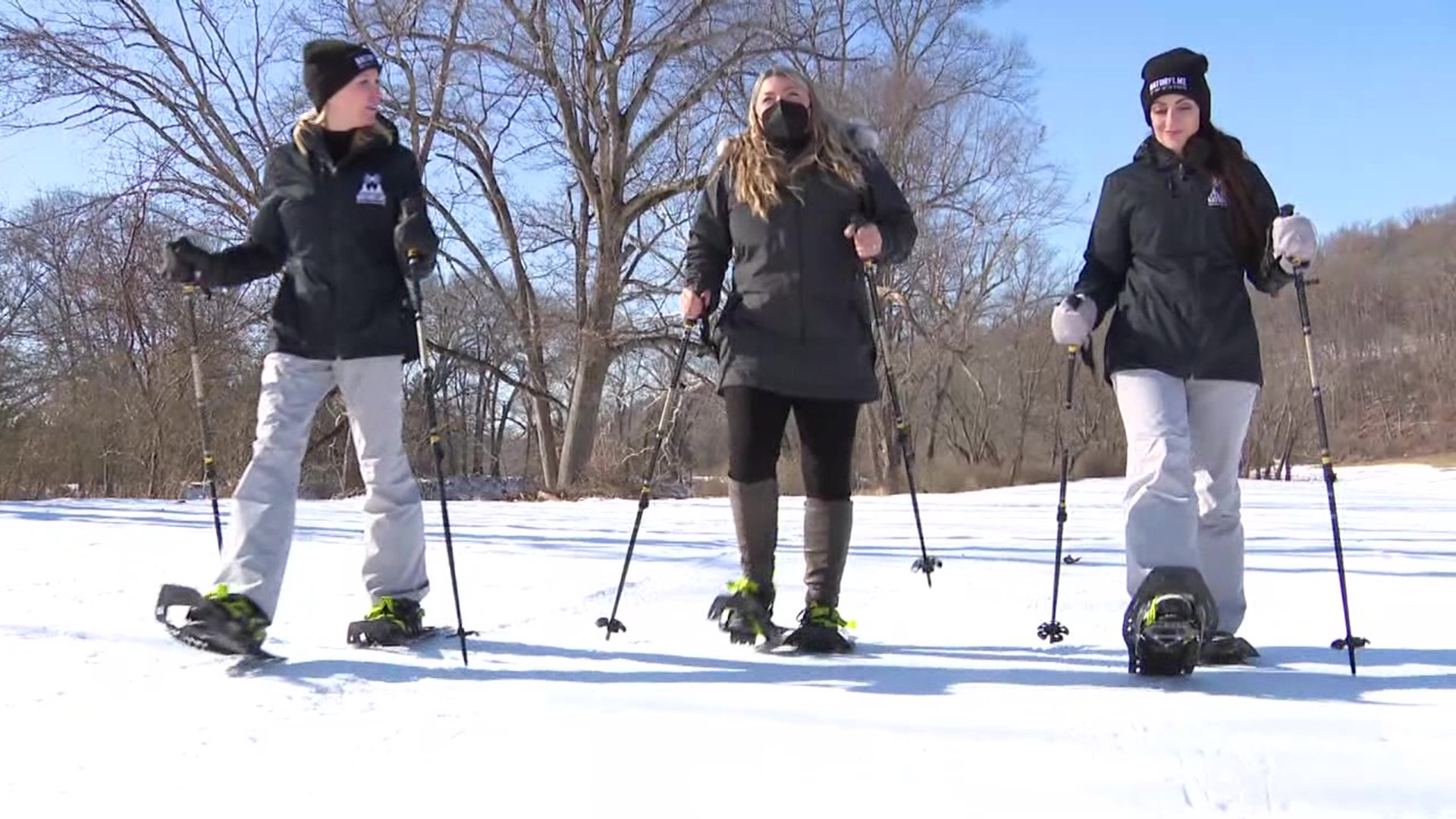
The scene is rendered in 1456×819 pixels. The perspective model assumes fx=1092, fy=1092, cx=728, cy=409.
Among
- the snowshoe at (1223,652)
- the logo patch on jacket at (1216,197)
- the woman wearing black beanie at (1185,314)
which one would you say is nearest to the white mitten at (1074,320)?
the woman wearing black beanie at (1185,314)

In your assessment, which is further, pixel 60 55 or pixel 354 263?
pixel 60 55

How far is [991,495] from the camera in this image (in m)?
11.6

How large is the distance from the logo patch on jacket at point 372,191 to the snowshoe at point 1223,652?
2572 mm

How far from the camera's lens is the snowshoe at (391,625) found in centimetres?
306

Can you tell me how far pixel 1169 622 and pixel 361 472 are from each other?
2.21m

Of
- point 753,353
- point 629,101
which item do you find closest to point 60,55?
point 629,101

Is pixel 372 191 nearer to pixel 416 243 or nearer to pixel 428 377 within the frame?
pixel 416 243

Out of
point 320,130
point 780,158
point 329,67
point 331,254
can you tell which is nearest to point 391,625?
point 331,254

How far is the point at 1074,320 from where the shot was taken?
2969mm

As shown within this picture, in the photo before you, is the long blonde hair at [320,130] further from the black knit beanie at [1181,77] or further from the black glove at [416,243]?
the black knit beanie at [1181,77]

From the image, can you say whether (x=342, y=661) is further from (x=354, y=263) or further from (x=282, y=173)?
(x=282, y=173)

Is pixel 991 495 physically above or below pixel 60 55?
below

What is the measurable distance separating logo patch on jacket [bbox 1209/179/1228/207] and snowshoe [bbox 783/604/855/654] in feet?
4.99

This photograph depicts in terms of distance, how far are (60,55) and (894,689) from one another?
16.5 metres
